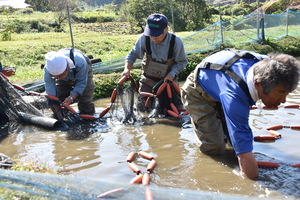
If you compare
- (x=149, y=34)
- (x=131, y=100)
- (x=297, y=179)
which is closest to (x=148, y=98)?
(x=131, y=100)

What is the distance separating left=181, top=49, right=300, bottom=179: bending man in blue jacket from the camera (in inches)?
116

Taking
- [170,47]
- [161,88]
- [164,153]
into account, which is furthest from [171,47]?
[164,153]

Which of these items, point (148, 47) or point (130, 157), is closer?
point (130, 157)

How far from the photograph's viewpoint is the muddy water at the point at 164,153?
389cm

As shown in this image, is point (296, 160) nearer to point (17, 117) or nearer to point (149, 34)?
point (149, 34)

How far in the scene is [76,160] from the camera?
4.69 metres

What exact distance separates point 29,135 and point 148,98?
2.12 m

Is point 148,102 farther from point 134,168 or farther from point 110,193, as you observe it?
point 110,193

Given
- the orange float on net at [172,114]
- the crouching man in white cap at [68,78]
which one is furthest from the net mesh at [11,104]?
the orange float on net at [172,114]

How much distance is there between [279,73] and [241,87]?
0.40 metres

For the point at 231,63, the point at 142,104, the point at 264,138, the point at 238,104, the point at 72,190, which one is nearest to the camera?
the point at 72,190

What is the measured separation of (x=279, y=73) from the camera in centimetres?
292

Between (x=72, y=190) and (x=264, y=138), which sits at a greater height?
(x=72, y=190)

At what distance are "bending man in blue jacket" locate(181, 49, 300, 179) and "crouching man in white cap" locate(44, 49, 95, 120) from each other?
2266 millimetres
